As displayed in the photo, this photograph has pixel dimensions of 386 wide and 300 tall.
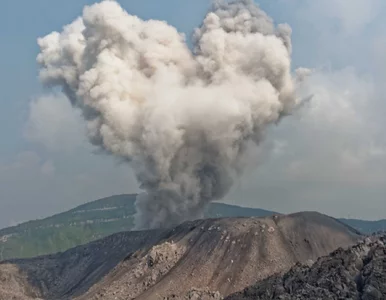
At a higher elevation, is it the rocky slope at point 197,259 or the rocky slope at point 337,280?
the rocky slope at point 197,259

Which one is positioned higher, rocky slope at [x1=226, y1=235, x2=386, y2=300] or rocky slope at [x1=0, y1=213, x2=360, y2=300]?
rocky slope at [x1=0, y1=213, x2=360, y2=300]

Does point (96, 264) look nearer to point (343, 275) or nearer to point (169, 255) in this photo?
point (169, 255)

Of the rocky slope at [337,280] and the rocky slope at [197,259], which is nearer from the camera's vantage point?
the rocky slope at [337,280]

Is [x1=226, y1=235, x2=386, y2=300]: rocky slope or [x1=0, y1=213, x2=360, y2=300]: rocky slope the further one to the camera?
[x1=0, y1=213, x2=360, y2=300]: rocky slope
